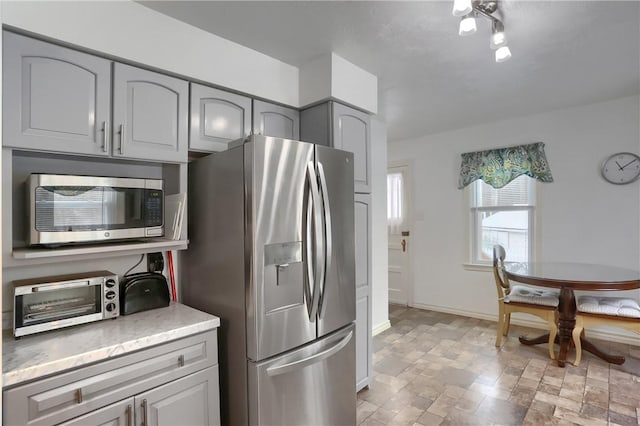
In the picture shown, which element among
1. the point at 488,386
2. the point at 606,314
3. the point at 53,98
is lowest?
the point at 488,386

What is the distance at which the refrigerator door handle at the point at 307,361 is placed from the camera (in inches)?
66.9

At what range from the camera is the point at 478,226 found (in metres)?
4.36

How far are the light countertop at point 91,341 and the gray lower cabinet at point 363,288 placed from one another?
3.92ft

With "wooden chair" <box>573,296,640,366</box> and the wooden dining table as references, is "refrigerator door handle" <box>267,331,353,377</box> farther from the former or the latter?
"wooden chair" <box>573,296,640,366</box>

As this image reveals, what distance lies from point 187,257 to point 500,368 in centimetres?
269

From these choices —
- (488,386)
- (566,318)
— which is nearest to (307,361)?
(488,386)

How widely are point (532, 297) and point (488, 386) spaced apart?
41.7 inches

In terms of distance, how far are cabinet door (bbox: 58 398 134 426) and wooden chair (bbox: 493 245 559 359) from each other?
3214 millimetres

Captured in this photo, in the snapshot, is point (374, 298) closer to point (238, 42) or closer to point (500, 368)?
point (500, 368)

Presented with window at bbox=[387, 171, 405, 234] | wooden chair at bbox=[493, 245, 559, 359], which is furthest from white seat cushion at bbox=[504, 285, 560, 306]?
window at bbox=[387, 171, 405, 234]

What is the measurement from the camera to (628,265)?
3.40 meters

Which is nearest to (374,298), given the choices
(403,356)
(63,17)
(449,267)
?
(403,356)

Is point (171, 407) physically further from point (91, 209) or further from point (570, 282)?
point (570, 282)

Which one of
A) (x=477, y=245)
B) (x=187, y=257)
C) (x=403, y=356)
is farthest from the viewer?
(x=477, y=245)
